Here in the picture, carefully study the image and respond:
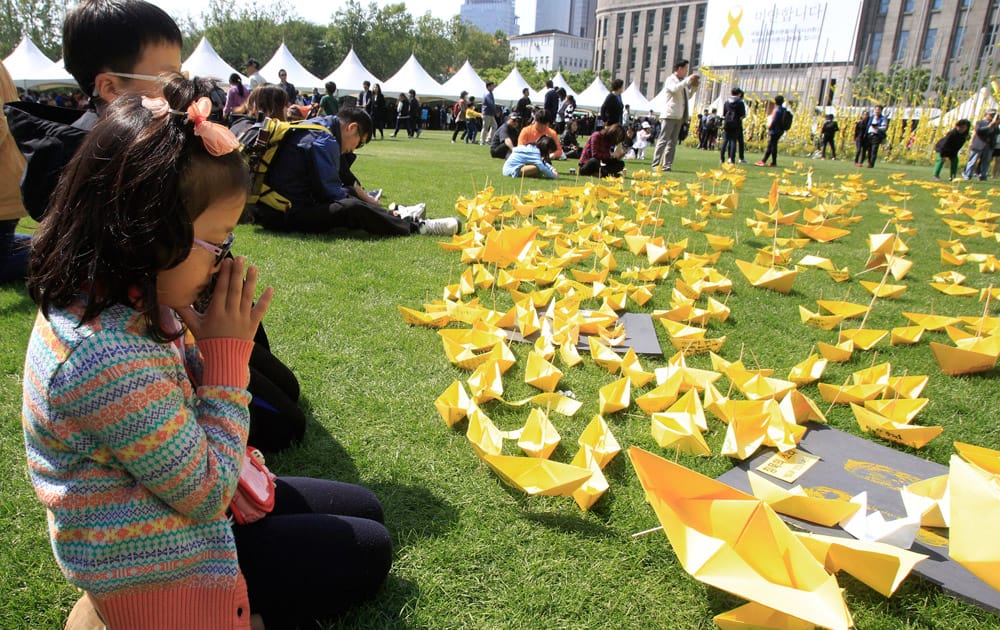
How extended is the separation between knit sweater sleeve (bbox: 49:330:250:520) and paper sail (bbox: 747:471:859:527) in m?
1.48

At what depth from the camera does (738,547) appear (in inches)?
55.0

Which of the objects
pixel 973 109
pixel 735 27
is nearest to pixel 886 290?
Result: pixel 973 109

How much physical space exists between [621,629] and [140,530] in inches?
43.8

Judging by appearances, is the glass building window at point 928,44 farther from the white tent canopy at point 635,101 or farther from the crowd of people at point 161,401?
the crowd of people at point 161,401

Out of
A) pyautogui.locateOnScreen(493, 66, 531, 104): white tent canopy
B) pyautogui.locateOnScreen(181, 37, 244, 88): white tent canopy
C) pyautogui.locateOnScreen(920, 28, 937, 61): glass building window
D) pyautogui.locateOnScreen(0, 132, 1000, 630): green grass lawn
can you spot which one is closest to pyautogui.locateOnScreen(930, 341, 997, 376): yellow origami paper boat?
pyautogui.locateOnScreen(0, 132, 1000, 630): green grass lawn

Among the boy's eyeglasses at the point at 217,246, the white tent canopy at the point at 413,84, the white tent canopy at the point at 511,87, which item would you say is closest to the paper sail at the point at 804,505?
the boy's eyeglasses at the point at 217,246

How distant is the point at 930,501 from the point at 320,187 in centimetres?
463

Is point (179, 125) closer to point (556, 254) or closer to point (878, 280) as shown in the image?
point (556, 254)

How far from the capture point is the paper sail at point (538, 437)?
2.08 m

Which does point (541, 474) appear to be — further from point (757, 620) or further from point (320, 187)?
point (320, 187)

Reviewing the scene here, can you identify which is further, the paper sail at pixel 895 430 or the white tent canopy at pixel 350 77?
the white tent canopy at pixel 350 77

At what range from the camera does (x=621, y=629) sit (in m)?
1.50

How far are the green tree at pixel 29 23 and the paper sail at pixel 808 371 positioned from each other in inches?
2695

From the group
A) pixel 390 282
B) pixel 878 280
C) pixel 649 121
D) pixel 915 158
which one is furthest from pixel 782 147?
pixel 390 282
